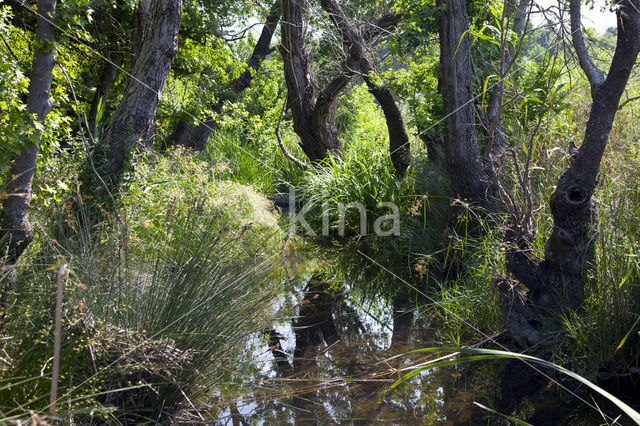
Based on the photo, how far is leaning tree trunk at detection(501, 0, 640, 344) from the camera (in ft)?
9.62

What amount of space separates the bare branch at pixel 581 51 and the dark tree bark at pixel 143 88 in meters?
2.86

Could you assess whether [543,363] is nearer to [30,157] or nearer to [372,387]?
[372,387]

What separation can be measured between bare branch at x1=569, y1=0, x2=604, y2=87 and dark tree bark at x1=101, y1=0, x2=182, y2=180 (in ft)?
9.38

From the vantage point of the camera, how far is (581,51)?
3.20 m

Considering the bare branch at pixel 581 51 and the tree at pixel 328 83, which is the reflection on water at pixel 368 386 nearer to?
the bare branch at pixel 581 51

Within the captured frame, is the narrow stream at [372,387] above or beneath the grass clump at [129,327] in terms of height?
beneath

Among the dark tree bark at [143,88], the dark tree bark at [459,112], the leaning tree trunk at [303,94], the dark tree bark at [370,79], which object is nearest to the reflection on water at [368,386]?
the dark tree bark at [459,112]

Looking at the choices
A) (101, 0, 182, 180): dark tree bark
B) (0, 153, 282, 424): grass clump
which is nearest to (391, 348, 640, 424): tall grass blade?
(0, 153, 282, 424): grass clump

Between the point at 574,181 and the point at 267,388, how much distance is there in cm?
203

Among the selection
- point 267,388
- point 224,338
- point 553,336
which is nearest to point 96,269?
point 224,338

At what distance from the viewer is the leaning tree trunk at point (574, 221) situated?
2.93m

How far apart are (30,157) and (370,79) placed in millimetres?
4335

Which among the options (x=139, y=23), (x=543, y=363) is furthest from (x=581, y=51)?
(x=139, y=23)

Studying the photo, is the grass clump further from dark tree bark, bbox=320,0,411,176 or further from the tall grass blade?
dark tree bark, bbox=320,0,411,176
